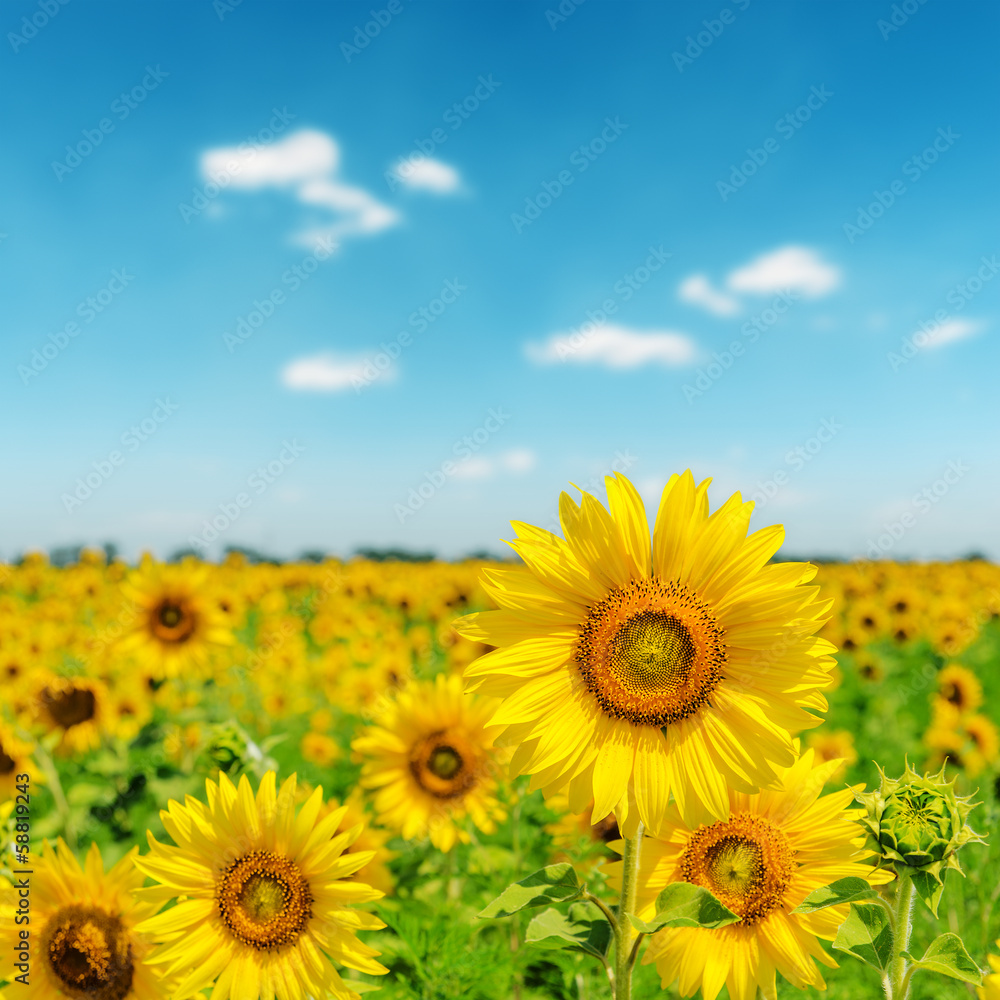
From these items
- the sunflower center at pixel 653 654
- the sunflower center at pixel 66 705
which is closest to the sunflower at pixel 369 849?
the sunflower center at pixel 653 654

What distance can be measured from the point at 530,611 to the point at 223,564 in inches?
738

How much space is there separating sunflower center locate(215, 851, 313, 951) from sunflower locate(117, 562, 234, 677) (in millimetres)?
4477

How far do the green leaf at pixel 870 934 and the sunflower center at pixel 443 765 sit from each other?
2.73 meters

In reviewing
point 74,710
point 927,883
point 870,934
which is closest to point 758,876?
point 870,934

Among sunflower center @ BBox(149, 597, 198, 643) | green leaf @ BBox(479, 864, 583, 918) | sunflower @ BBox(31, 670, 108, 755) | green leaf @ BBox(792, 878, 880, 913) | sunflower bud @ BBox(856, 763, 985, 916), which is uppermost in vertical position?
sunflower center @ BBox(149, 597, 198, 643)

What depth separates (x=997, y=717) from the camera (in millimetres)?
12414

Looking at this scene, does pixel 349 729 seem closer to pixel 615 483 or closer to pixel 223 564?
pixel 615 483

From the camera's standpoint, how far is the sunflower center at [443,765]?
440 cm

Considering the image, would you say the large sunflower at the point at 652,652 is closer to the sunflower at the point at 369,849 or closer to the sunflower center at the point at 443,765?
the sunflower at the point at 369,849

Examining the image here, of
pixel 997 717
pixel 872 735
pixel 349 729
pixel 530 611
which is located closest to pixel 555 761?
pixel 530 611

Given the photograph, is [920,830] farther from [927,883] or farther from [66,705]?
[66,705]

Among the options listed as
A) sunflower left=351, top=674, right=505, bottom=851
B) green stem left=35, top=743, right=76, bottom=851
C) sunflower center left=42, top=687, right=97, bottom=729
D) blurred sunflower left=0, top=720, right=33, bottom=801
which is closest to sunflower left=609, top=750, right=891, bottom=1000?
sunflower left=351, top=674, right=505, bottom=851

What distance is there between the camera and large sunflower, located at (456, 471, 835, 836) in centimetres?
193

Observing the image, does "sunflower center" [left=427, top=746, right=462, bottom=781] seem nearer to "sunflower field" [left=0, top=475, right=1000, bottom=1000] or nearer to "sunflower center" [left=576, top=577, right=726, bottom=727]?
"sunflower field" [left=0, top=475, right=1000, bottom=1000]
